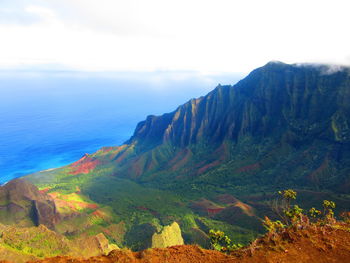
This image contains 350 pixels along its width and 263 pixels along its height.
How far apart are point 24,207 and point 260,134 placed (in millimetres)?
120927

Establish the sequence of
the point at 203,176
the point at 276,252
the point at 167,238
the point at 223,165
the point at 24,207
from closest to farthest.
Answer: the point at 276,252 → the point at 167,238 → the point at 24,207 → the point at 203,176 → the point at 223,165

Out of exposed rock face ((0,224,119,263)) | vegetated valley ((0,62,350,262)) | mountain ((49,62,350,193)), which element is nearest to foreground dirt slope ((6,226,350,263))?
vegetated valley ((0,62,350,262))

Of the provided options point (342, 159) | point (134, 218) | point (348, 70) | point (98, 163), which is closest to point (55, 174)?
point (98, 163)

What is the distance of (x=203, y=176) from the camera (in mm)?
131250

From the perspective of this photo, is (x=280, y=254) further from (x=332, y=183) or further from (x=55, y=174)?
(x=55, y=174)

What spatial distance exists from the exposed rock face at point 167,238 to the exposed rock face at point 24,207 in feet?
138

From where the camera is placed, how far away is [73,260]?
23562mm

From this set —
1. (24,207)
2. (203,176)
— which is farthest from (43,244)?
(203,176)

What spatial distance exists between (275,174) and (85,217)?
88678 mm

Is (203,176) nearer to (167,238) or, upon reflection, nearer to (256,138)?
(256,138)

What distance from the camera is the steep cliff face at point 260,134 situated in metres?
114

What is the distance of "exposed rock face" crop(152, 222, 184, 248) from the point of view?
68812mm

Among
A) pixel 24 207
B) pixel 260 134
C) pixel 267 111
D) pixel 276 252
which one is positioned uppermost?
pixel 276 252

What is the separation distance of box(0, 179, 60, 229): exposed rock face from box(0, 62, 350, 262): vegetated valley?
1.16 ft
